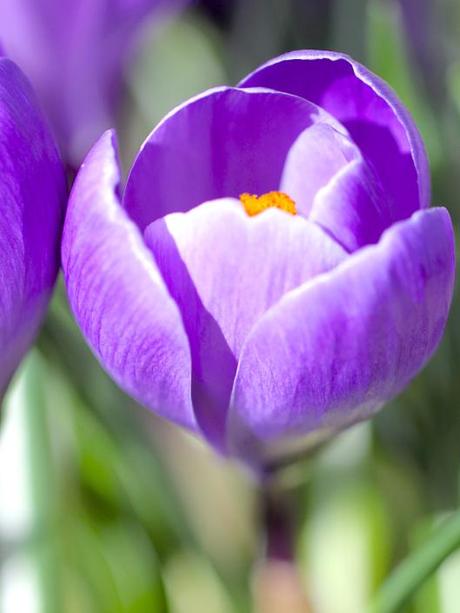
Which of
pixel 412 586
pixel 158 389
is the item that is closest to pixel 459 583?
pixel 412 586

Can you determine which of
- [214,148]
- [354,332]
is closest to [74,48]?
[214,148]

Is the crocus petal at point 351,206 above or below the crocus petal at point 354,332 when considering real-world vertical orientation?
above

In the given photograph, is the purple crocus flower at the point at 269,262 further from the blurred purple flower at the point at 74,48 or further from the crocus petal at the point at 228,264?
the blurred purple flower at the point at 74,48

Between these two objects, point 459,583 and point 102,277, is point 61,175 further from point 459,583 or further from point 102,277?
point 459,583

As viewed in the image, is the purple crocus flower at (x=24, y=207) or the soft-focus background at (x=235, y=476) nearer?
the purple crocus flower at (x=24, y=207)

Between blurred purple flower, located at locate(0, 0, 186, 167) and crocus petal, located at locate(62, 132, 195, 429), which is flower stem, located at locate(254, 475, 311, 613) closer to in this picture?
crocus petal, located at locate(62, 132, 195, 429)

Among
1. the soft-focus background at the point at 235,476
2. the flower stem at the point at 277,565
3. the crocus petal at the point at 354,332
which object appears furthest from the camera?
the soft-focus background at the point at 235,476

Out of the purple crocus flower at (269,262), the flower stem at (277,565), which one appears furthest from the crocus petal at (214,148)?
the flower stem at (277,565)

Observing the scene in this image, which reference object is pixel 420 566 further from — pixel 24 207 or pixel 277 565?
pixel 24 207
